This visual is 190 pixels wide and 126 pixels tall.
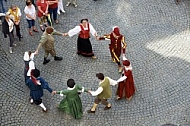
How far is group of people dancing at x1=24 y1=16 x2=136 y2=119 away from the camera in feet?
39.7

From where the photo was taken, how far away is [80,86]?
13.3 metres

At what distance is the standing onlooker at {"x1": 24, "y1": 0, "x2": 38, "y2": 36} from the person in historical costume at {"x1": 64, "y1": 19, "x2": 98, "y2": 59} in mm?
1570

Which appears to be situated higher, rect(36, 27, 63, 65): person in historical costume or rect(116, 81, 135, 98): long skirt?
rect(36, 27, 63, 65): person in historical costume

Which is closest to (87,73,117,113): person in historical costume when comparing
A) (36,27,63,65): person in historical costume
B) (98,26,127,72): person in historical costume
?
(98,26,127,72): person in historical costume

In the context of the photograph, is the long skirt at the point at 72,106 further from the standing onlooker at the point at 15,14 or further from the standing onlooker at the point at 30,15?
the standing onlooker at the point at 30,15

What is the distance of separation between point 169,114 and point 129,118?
114cm

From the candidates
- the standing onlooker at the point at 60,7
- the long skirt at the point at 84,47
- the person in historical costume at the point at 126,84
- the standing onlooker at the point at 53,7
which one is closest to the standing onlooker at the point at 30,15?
the standing onlooker at the point at 53,7

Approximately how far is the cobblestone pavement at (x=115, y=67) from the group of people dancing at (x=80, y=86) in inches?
9.5

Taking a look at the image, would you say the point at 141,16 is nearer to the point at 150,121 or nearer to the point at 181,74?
the point at 181,74

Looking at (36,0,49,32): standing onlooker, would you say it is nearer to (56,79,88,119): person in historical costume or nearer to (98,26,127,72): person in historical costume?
(98,26,127,72): person in historical costume

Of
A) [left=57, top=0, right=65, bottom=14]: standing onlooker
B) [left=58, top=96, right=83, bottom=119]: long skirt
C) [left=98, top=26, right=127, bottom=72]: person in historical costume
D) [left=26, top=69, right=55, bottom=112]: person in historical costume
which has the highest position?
[left=57, top=0, right=65, bottom=14]: standing onlooker

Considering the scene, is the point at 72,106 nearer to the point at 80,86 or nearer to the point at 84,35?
the point at 80,86

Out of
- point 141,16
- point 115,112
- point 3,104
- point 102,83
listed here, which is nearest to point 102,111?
point 115,112

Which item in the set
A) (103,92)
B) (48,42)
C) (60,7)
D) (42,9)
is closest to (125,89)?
(103,92)
